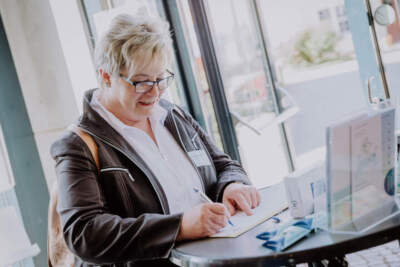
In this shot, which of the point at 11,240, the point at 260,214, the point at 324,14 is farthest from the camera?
the point at 324,14

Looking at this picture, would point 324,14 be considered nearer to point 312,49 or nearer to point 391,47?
point 312,49

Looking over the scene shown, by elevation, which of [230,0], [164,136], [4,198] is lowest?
[4,198]

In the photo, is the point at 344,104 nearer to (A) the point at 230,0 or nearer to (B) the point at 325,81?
(B) the point at 325,81

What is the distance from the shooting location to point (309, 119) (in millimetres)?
6996

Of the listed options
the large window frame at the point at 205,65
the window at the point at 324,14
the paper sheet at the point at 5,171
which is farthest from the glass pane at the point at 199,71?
the window at the point at 324,14

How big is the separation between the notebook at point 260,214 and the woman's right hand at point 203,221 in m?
0.03

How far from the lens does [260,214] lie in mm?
1410

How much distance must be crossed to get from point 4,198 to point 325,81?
6.18 m

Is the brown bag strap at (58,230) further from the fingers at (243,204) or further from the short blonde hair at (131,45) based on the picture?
the fingers at (243,204)

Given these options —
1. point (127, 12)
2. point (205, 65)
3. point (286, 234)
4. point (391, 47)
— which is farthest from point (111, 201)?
point (205, 65)

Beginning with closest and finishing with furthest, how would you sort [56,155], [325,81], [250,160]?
[56,155], [250,160], [325,81]

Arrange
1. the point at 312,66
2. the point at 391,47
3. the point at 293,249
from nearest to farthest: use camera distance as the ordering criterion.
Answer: the point at 293,249 < the point at 391,47 < the point at 312,66

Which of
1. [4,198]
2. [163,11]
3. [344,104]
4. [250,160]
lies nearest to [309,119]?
[344,104]

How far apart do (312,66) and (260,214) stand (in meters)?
9.02
